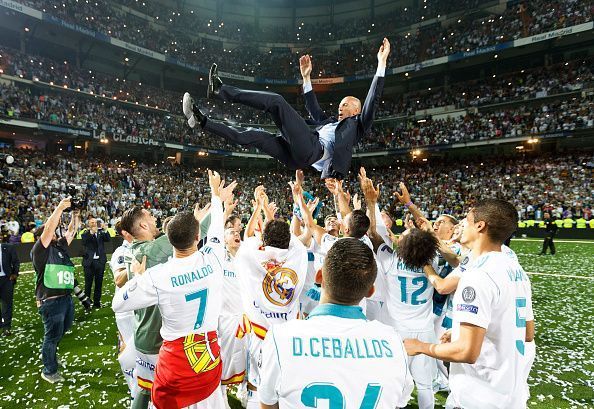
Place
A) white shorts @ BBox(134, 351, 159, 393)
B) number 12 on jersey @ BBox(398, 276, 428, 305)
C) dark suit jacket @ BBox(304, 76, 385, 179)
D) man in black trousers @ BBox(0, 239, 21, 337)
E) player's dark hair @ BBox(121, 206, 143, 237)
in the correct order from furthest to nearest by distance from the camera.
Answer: man in black trousers @ BBox(0, 239, 21, 337), dark suit jacket @ BBox(304, 76, 385, 179), number 12 on jersey @ BBox(398, 276, 428, 305), player's dark hair @ BBox(121, 206, 143, 237), white shorts @ BBox(134, 351, 159, 393)

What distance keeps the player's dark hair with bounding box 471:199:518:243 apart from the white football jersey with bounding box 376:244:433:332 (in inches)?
54.4

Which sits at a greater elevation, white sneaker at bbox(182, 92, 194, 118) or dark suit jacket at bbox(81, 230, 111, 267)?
white sneaker at bbox(182, 92, 194, 118)

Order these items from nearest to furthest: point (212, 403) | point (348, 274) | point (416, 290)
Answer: point (348, 274) < point (212, 403) < point (416, 290)

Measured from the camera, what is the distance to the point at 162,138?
3459cm

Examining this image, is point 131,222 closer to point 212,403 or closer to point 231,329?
point 231,329

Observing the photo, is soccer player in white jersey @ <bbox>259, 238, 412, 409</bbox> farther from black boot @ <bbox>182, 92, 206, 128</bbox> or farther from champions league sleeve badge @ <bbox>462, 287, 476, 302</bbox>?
black boot @ <bbox>182, 92, 206, 128</bbox>

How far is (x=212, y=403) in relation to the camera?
297 centimetres

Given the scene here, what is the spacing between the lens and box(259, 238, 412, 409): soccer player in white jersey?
56.3 inches

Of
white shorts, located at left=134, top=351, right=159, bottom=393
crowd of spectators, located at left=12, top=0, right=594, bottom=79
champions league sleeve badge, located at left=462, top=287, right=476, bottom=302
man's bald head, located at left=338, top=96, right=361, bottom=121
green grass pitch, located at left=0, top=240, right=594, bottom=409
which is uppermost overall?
crowd of spectators, located at left=12, top=0, right=594, bottom=79

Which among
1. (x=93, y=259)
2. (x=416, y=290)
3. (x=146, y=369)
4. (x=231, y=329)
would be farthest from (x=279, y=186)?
(x=146, y=369)

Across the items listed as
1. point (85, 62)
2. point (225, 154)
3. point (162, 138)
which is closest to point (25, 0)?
point (85, 62)

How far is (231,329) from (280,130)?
2.43m

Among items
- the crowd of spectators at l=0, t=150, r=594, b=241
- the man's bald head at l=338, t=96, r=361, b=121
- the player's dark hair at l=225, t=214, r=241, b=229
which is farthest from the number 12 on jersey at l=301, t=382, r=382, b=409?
the crowd of spectators at l=0, t=150, r=594, b=241

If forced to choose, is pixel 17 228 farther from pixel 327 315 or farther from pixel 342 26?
pixel 342 26
